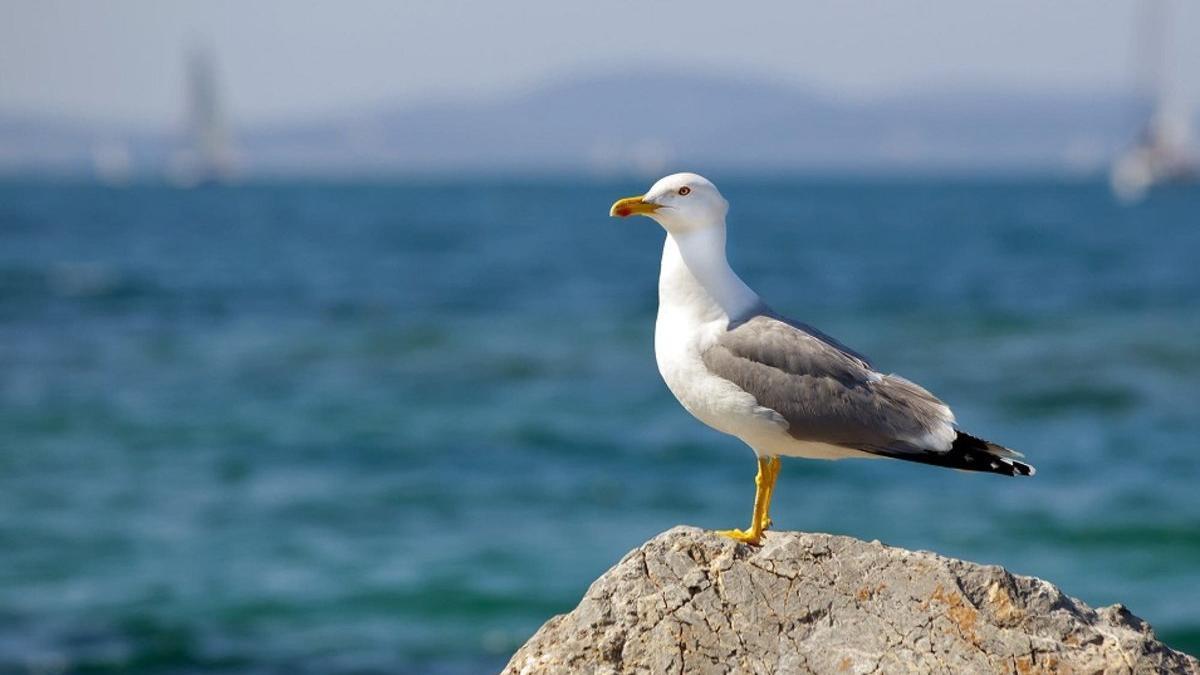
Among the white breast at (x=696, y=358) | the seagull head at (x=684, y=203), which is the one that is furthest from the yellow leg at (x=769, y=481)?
the seagull head at (x=684, y=203)

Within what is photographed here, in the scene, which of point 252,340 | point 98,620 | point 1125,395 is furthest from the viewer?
point 252,340

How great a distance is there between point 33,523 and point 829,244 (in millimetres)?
37764

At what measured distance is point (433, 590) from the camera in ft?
38.7

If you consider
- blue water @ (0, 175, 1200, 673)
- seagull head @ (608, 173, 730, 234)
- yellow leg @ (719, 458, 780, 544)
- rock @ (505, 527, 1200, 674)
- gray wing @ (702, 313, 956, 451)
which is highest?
blue water @ (0, 175, 1200, 673)

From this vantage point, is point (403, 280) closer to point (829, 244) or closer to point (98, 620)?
point (829, 244)

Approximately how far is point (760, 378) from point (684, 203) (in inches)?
21.7

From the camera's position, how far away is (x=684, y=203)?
462 cm

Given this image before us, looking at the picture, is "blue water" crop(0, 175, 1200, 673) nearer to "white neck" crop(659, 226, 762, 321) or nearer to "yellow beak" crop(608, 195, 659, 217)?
"white neck" crop(659, 226, 762, 321)

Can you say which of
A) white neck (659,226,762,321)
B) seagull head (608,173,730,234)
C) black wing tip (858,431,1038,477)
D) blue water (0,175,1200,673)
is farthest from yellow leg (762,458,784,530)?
blue water (0,175,1200,673)

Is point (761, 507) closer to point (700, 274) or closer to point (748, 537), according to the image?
point (748, 537)

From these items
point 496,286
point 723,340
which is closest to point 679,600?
point 723,340

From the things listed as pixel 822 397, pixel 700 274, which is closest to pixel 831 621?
pixel 822 397

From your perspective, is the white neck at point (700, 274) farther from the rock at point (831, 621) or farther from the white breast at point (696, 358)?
the rock at point (831, 621)

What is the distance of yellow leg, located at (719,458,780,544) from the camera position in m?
4.39
